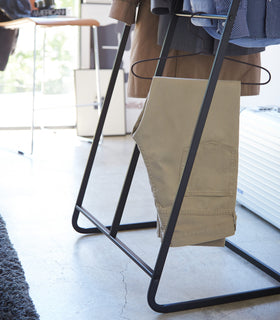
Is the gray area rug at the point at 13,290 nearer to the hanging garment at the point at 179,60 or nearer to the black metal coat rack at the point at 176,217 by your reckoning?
the black metal coat rack at the point at 176,217

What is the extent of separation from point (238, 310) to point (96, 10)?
3.16m

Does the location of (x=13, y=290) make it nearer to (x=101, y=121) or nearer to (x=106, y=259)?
(x=106, y=259)

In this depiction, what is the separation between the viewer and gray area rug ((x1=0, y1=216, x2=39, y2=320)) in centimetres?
159

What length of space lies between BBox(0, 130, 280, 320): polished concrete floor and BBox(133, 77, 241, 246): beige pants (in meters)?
0.24

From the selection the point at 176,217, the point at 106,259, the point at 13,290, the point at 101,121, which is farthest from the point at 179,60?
the point at 13,290

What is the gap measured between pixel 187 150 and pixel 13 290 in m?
0.71

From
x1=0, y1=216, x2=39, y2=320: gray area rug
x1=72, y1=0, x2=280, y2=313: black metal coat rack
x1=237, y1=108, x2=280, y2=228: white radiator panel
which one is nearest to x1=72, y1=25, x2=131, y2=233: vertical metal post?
x1=72, y1=0, x2=280, y2=313: black metal coat rack

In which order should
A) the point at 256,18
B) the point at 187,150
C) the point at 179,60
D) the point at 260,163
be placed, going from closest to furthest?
the point at 256,18, the point at 187,150, the point at 179,60, the point at 260,163

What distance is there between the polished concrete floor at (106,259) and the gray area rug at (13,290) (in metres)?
0.04

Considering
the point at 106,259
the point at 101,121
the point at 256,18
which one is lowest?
the point at 106,259

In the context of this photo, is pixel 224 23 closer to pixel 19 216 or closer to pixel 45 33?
pixel 19 216

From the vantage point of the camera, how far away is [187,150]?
5.52ft

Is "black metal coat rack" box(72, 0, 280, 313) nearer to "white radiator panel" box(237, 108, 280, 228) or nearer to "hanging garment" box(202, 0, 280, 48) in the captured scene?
"hanging garment" box(202, 0, 280, 48)

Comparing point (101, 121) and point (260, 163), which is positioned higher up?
point (101, 121)
